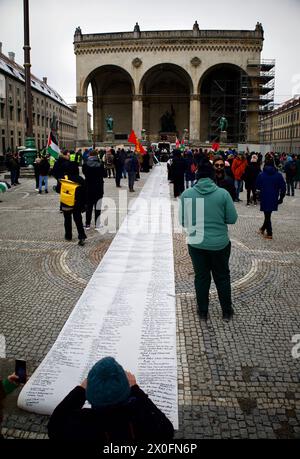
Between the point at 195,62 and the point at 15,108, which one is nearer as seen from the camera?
the point at 195,62

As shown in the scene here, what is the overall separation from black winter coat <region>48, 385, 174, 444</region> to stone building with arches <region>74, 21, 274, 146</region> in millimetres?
43092

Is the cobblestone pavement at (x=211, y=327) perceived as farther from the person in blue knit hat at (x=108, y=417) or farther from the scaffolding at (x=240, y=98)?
the scaffolding at (x=240, y=98)

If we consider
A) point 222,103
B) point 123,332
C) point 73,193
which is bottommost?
point 123,332

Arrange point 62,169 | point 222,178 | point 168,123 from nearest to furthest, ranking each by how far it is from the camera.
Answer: point 222,178 < point 62,169 < point 168,123

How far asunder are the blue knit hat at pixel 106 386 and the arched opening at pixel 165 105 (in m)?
47.8

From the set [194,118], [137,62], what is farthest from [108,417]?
[137,62]

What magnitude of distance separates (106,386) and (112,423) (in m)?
0.20

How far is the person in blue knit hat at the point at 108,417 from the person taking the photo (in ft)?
6.20

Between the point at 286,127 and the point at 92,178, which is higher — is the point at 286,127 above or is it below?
above

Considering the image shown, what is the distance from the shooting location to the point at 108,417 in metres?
1.91

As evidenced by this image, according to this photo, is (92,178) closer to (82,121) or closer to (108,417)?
(108,417)

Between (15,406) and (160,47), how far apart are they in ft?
149

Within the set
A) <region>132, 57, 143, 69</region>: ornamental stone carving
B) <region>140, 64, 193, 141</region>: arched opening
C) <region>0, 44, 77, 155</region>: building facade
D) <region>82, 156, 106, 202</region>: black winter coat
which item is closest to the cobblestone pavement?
<region>82, 156, 106, 202</region>: black winter coat
